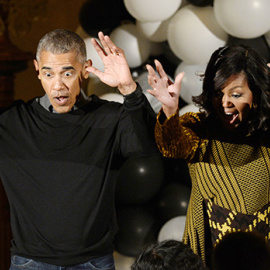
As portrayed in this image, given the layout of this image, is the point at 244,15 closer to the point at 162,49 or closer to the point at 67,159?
the point at 162,49

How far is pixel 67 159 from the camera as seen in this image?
5.83ft

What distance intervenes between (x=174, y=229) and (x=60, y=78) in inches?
43.0

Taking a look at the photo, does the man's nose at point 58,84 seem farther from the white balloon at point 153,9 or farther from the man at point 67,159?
the white balloon at point 153,9

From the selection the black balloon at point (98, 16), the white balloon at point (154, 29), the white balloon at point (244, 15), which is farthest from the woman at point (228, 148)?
the black balloon at point (98, 16)

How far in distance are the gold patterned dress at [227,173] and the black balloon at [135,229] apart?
0.91 m

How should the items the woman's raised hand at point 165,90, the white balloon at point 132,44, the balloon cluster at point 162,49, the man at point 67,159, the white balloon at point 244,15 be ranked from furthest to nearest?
the white balloon at point 132,44 < the balloon cluster at point 162,49 < the white balloon at point 244,15 < the man at point 67,159 < the woman's raised hand at point 165,90

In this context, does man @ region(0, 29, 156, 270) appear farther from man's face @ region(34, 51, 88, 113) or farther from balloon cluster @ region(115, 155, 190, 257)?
balloon cluster @ region(115, 155, 190, 257)

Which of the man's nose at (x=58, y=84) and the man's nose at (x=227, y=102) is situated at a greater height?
the man's nose at (x=58, y=84)

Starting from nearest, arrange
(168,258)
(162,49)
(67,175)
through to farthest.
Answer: (168,258) → (67,175) → (162,49)

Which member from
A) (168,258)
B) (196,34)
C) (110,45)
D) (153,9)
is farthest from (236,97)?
(153,9)

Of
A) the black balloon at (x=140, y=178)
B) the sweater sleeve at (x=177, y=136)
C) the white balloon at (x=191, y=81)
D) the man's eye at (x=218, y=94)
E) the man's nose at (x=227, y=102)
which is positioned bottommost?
the black balloon at (x=140, y=178)

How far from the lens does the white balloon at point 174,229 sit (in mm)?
2596

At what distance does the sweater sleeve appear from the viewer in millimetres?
1692

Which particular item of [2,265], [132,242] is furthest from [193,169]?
[2,265]
